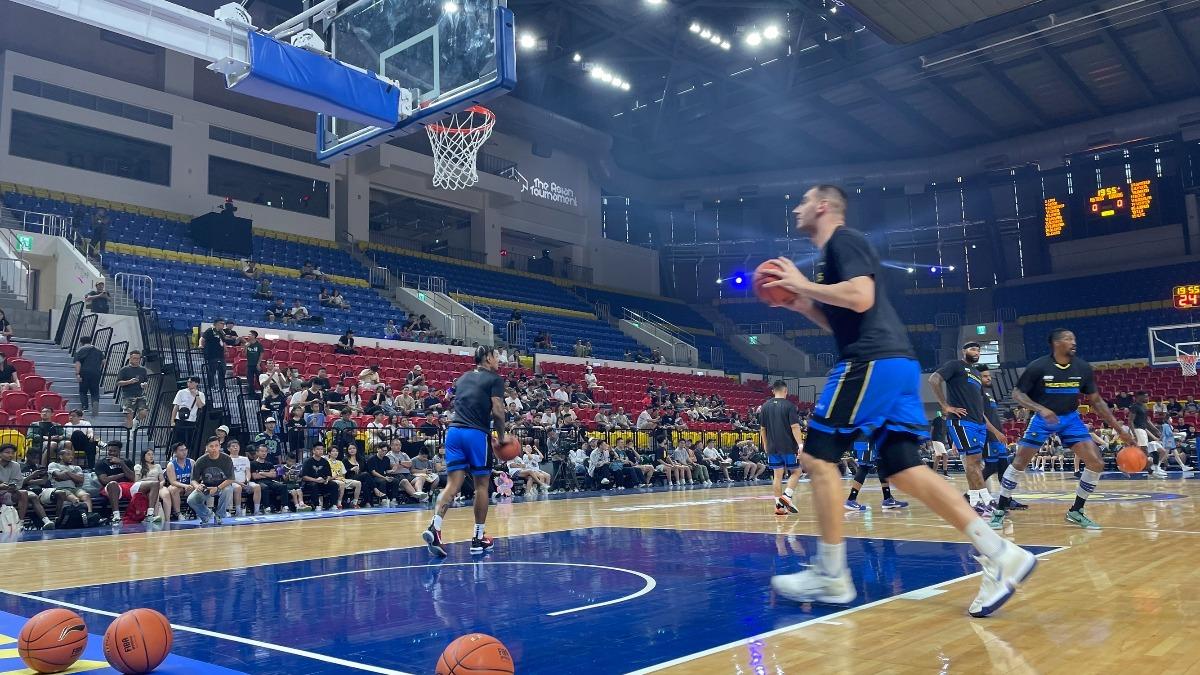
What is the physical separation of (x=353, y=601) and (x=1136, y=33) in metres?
28.6

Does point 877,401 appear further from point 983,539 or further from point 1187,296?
point 1187,296

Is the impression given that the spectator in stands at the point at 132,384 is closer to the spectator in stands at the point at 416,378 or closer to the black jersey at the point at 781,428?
the spectator in stands at the point at 416,378

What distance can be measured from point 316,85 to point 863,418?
7532 mm

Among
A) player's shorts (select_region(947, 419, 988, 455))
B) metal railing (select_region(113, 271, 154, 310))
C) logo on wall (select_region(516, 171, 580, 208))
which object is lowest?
player's shorts (select_region(947, 419, 988, 455))

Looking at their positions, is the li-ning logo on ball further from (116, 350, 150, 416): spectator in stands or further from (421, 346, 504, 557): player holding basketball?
(116, 350, 150, 416): spectator in stands

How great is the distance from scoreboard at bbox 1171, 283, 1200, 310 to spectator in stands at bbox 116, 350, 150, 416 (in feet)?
97.0

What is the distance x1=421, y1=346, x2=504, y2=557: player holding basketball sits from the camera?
23.5 ft

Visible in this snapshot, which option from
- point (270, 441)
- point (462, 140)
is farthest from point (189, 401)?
point (462, 140)

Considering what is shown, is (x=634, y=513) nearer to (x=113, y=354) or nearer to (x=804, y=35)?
(x=113, y=354)

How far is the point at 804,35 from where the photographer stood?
2680 centimetres

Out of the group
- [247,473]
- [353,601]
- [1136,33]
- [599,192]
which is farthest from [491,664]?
[599,192]

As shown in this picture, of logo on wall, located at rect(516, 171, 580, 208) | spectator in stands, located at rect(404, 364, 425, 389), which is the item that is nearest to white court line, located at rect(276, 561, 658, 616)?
spectator in stands, located at rect(404, 364, 425, 389)

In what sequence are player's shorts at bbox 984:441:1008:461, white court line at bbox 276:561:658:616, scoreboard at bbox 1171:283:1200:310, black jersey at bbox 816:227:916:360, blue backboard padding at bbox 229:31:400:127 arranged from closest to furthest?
black jersey at bbox 816:227:916:360 → white court line at bbox 276:561:658:616 → blue backboard padding at bbox 229:31:400:127 → player's shorts at bbox 984:441:1008:461 → scoreboard at bbox 1171:283:1200:310

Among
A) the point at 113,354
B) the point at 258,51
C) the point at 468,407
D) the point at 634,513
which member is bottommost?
the point at 634,513
